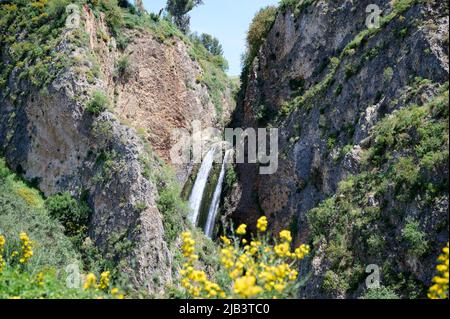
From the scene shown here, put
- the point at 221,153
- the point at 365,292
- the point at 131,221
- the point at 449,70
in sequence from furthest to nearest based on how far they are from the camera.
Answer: the point at 221,153
the point at 131,221
the point at 449,70
the point at 365,292

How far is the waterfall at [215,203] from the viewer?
104ft

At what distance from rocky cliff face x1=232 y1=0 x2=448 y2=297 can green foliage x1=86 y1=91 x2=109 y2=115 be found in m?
9.32

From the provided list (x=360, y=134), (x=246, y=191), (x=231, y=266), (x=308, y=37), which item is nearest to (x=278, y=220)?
(x=246, y=191)

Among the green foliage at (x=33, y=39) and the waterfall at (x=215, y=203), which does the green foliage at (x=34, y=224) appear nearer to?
the green foliage at (x=33, y=39)

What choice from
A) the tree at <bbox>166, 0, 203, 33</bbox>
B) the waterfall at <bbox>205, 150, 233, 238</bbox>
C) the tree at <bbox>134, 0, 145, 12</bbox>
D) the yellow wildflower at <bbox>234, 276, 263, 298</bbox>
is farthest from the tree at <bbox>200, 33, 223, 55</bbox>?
the yellow wildflower at <bbox>234, 276, 263, 298</bbox>

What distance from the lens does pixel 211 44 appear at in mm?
68375

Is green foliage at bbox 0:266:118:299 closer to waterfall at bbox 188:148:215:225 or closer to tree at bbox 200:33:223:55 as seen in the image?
waterfall at bbox 188:148:215:225

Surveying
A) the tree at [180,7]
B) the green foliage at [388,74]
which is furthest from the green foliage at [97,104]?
the tree at [180,7]

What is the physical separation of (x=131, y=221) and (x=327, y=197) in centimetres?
989

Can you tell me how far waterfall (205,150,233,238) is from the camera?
31761 mm

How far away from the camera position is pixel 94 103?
29.9 m

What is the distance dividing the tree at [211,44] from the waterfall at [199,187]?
34.0 m
